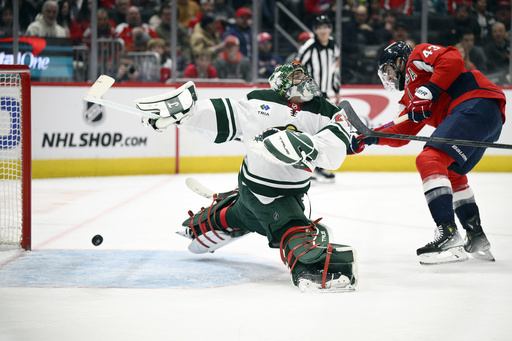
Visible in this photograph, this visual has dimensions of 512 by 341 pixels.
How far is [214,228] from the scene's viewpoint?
332 centimetres

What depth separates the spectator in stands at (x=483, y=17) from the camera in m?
7.68

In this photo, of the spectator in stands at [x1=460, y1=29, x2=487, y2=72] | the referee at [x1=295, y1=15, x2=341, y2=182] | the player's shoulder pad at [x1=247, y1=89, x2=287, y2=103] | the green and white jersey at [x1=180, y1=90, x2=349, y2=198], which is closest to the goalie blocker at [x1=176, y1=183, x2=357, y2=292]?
the green and white jersey at [x1=180, y1=90, x2=349, y2=198]

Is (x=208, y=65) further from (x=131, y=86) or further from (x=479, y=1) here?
(x=479, y=1)

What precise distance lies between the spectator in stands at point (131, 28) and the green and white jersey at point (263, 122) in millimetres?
4226

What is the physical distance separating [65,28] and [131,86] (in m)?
0.78

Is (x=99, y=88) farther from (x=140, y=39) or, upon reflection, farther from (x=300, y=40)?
(x=300, y=40)

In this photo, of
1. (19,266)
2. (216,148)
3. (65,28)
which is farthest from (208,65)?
(19,266)

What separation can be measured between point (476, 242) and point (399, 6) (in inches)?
193

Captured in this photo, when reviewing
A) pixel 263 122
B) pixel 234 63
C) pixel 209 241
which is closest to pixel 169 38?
pixel 234 63

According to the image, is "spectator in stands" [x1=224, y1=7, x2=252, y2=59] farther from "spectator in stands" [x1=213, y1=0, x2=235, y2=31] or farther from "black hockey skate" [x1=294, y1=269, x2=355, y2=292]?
"black hockey skate" [x1=294, y1=269, x2=355, y2=292]

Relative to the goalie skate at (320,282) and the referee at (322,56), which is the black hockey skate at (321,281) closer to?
the goalie skate at (320,282)

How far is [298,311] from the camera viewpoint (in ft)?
8.27

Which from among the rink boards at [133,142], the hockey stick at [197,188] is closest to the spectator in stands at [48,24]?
the rink boards at [133,142]

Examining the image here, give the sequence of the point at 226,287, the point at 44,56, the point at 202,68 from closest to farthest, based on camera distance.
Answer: the point at 226,287 < the point at 44,56 < the point at 202,68
